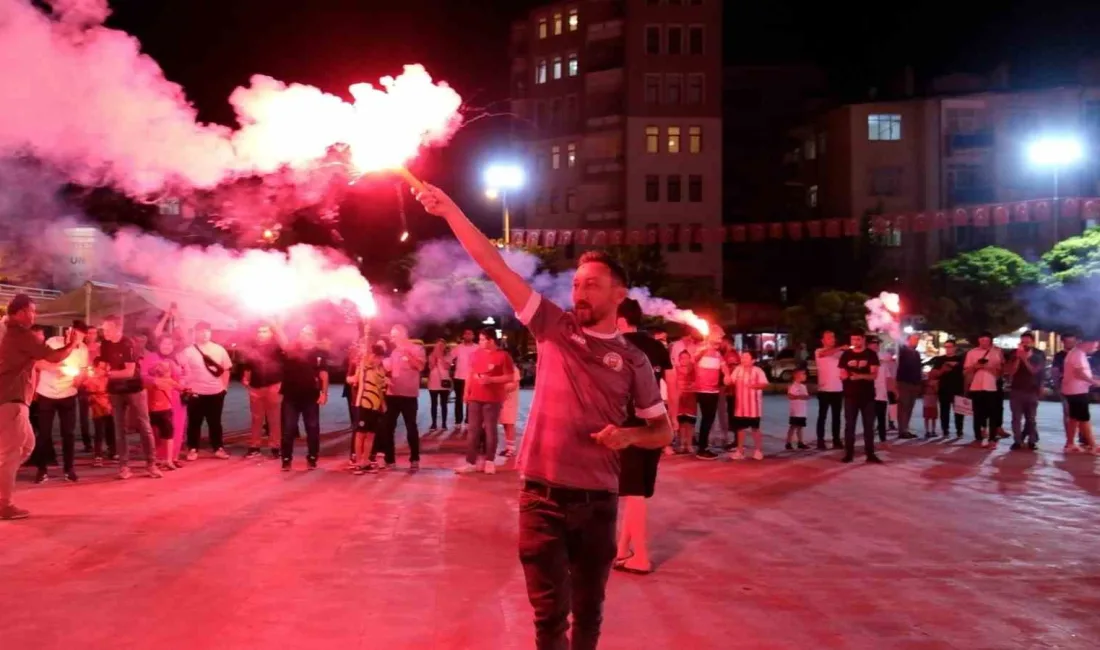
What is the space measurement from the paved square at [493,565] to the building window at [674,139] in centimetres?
4197

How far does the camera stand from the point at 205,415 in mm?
13352

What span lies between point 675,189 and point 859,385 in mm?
40383

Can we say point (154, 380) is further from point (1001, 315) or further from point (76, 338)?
point (1001, 315)

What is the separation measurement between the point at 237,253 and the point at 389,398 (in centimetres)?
950

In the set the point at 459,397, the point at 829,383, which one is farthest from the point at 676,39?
the point at 829,383

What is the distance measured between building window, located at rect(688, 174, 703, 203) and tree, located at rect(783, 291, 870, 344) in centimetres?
1360

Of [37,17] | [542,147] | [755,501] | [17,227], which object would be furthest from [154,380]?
[542,147]

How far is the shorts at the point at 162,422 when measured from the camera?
39.2 feet

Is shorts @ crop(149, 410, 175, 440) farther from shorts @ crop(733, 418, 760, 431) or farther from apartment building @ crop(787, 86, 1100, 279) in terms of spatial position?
apartment building @ crop(787, 86, 1100, 279)

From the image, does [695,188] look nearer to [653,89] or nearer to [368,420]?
[653,89]

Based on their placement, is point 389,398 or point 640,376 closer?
point 640,376

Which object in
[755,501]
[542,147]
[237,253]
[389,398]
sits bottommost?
Answer: [755,501]

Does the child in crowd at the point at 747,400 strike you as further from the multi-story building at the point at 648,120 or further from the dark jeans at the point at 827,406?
the multi-story building at the point at 648,120

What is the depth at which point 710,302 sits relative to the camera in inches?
1618
